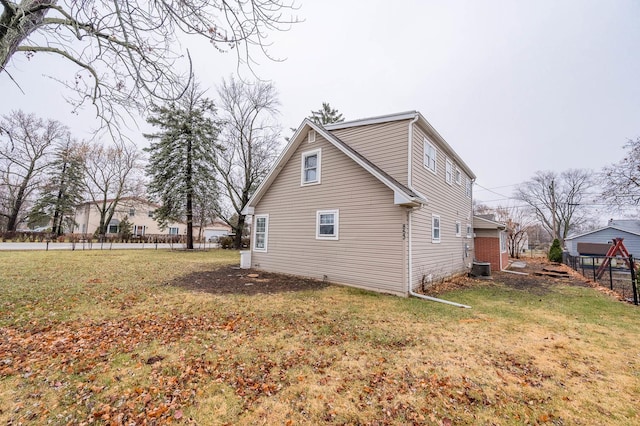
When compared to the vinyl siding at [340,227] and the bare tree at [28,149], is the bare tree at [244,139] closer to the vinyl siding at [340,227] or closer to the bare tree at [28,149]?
the bare tree at [28,149]

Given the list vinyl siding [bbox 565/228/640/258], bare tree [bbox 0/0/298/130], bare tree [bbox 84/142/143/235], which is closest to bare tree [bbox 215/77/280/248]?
bare tree [bbox 84/142/143/235]

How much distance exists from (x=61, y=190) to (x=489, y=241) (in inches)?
1649

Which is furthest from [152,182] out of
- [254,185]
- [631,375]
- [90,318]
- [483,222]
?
[631,375]

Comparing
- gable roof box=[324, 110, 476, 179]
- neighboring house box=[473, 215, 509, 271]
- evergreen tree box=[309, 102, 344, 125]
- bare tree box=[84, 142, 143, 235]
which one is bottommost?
neighboring house box=[473, 215, 509, 271]

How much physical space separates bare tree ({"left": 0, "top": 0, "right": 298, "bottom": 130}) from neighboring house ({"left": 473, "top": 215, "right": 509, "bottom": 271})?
654 inches

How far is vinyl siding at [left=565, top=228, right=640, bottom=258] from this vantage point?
26.2m

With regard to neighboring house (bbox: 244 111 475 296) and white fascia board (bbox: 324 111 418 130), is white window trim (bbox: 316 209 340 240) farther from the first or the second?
white fascia board (bbox: 324 111 418 130)

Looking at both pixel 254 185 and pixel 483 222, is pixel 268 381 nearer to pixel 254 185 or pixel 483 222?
pixel 483 222

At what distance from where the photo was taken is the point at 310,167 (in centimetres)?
1084

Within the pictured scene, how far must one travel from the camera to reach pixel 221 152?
83.9 ft

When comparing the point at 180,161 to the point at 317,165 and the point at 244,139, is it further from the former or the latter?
the point at 317,165

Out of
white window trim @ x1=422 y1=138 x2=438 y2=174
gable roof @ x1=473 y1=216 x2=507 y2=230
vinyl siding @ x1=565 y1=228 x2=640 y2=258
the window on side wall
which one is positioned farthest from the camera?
vinyl siding @ x1=565 y1=228 x2=640 y2=258

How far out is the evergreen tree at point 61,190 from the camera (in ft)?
92.2

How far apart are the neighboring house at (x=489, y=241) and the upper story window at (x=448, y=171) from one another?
5488 millimetres
